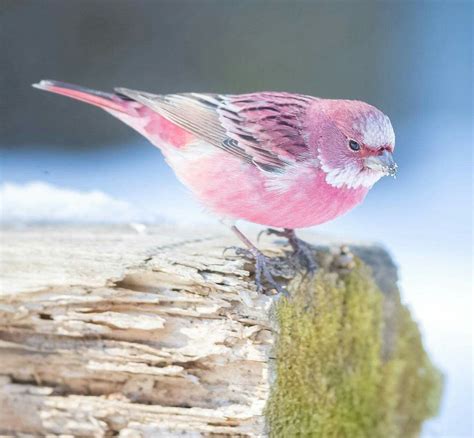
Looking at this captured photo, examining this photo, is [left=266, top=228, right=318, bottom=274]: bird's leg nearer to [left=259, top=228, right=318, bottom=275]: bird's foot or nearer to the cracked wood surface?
[left=259, top=228, right=318, bottom=275]: bird's foot

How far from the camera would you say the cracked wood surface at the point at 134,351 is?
4.20ft

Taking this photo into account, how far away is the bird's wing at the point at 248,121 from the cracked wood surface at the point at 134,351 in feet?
0.84

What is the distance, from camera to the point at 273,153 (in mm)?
1424

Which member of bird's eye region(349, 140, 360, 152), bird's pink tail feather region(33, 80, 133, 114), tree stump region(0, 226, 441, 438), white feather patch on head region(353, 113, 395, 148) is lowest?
tree stump region(0, 226, 441, 438)

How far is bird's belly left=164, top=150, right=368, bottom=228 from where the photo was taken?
1396mm

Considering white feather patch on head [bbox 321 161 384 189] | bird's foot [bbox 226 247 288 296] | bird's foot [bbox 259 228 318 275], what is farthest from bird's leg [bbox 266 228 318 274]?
white feather patch on head [bbox 321 161 384 189]

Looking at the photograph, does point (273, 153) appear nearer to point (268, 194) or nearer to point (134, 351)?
point (268, 194)

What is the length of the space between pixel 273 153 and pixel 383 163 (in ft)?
0.74

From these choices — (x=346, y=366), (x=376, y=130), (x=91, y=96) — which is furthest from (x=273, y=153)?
(x=346, y=366)

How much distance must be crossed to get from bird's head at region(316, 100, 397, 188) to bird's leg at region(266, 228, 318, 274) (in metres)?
0.23

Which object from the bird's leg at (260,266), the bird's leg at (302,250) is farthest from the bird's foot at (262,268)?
the bird's leg at (302,250)

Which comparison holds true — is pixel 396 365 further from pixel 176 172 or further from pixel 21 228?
pixel 21 228

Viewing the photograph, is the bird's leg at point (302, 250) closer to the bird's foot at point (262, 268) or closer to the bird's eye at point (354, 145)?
the bird's foot at point (262, 268)

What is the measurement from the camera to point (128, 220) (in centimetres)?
212
